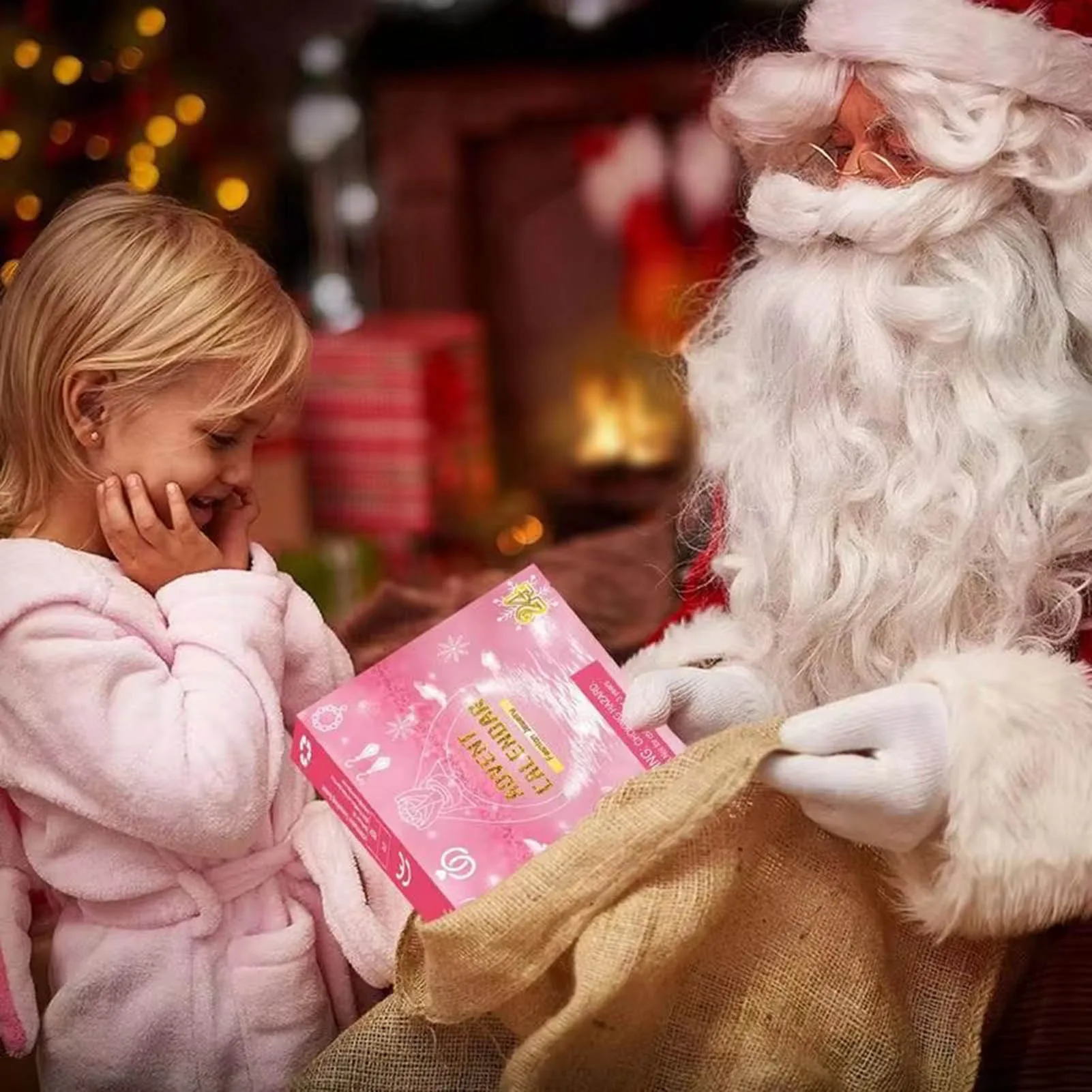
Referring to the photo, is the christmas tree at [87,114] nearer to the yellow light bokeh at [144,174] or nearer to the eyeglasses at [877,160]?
the yellow light bokeh at [144,174]

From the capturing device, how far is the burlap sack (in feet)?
3.11

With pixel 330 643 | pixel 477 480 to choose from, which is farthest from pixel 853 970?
pixel 477 480

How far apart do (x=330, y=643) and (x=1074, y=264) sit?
2.05ft

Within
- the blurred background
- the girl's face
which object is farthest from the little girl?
the blurred background

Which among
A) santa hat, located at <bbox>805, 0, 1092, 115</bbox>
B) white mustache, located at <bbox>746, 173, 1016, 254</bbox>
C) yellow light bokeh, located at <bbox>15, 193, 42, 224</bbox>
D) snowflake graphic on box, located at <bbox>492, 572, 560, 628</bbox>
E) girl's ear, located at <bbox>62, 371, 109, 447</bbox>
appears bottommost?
snowflake graphic on box, located at <bbox>492, 572, 560, 628</bbox>

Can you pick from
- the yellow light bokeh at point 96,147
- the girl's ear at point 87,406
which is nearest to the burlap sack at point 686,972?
the girl's ear at point 87,406

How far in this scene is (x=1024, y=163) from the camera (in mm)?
1092

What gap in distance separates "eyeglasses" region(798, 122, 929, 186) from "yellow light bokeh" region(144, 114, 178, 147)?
141 centimetres

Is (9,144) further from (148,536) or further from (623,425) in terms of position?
(623,425)

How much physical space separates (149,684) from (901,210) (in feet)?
2.05

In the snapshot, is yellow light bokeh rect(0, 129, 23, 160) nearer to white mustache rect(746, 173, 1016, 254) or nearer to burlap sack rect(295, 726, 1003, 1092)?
white mustache rect(746, 173, 1016, 254)

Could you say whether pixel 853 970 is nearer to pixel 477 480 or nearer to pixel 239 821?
pixel 239 821

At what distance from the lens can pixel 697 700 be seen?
1.12 metres

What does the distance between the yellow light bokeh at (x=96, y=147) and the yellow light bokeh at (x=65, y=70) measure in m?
0.10
